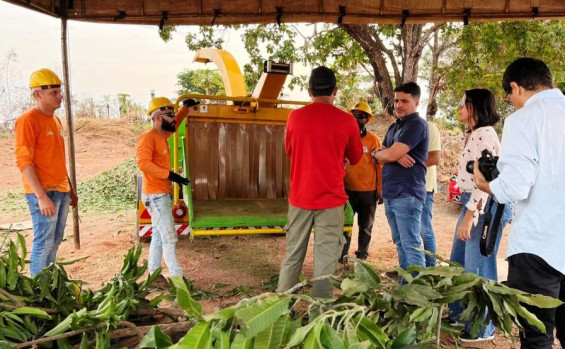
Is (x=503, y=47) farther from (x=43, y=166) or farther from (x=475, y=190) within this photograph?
(x=43, y=166)

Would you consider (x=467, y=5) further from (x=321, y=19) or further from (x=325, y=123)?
(x=325, y=123)

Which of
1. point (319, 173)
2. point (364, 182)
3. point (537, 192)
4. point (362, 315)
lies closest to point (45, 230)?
point (319, 173)

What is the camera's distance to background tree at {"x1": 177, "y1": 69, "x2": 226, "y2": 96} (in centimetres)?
2431

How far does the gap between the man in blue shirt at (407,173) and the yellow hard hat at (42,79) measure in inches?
119

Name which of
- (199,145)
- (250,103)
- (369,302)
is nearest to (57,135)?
(199,145)

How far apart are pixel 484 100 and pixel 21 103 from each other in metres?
22.4

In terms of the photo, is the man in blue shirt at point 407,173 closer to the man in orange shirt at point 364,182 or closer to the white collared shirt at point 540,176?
the man in orange shirt at point 364,182

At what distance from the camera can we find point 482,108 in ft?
10.6

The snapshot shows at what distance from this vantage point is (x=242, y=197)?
5.82 metres

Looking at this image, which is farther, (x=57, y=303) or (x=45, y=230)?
(x=45, y=230)

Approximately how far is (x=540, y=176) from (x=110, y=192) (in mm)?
10428

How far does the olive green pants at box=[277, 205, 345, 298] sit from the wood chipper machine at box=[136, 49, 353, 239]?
1.55m

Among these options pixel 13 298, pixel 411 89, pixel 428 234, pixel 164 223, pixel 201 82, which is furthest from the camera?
pixel 201 82

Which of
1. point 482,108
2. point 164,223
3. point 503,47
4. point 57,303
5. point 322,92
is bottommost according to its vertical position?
point 164,223
